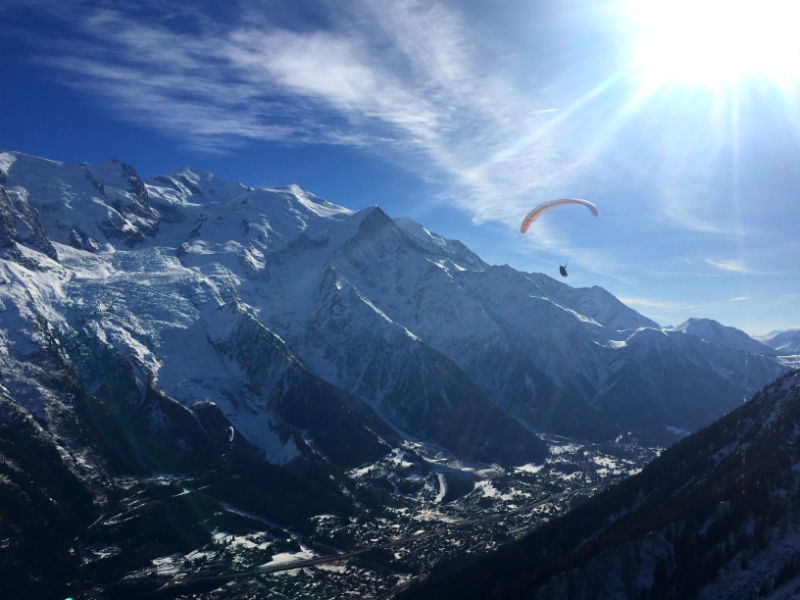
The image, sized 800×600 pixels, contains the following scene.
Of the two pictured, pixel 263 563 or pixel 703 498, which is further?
pixel 263 563

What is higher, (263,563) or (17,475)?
(17,475)


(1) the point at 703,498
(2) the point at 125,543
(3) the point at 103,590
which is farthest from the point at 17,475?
(1) the point at 703,498

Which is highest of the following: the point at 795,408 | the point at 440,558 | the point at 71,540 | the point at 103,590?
the point at 795,408

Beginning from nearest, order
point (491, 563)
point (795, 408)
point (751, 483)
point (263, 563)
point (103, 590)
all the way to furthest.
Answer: point (751, 483), point (795, 408), point (491, 563), point (103, 590), point (263, 563)

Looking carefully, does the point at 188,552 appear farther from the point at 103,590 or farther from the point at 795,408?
the point at 795,408

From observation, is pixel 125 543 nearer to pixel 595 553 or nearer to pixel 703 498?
pixel 595 553

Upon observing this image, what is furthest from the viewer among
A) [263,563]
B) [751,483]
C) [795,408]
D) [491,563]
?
[263,563]
